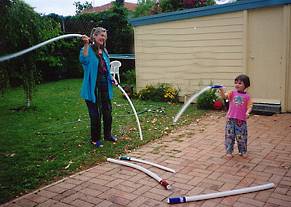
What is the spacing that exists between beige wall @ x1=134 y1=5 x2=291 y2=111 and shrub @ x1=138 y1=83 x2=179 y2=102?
22cm

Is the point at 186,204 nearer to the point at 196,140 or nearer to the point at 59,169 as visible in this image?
the point at 59,169

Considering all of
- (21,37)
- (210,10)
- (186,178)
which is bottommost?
(186,178)

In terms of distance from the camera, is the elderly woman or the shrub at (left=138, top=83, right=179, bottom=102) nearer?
the elderly woman

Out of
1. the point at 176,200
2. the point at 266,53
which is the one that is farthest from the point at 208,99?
the point at 176,200

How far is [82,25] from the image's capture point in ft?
55.5

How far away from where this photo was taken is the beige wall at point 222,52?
321 inches

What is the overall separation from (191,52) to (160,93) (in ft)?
4.86

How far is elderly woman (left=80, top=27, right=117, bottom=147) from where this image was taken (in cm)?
552

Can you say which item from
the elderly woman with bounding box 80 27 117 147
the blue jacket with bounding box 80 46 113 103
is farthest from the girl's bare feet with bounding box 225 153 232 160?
the blue jacket with bounding box 80 46 113 103

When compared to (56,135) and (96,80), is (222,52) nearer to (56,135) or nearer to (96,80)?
(96,80)

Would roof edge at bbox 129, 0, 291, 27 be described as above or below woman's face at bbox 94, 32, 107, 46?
above

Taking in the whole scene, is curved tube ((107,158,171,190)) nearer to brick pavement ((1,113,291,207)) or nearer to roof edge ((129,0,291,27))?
brick pavement ((1,113,291,207))

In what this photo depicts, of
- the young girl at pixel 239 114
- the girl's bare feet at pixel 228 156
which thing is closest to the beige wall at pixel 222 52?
the young girl at pixel 239 114

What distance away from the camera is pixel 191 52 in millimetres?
9734
